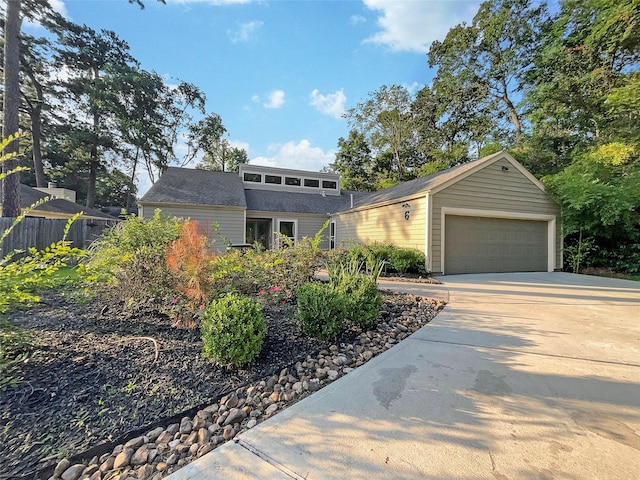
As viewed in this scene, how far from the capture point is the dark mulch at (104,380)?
67.4 inches

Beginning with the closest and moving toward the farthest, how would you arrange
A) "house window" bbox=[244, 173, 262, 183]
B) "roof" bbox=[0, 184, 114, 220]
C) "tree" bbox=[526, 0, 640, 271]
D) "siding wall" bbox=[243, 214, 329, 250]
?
"tree" bbox=[526, 0, 640, 271]
"roof" bbox=[0, 184, 114, 220]
"siding wall" bbox=[243, 214, 329, 250]
"house window" bbox=[244, 173, 262, 183]

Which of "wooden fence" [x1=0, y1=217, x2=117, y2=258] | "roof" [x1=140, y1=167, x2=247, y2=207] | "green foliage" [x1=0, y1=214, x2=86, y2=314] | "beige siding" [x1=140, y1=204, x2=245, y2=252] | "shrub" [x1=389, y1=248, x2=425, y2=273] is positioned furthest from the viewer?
"roof" [x1=140, y1=167, x2=247, y2=207]

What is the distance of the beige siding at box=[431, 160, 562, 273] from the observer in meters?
8.91

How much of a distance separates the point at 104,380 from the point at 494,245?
11.1 m

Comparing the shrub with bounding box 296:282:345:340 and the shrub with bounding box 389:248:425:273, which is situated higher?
the shrub with bounding box 389:248:425:273

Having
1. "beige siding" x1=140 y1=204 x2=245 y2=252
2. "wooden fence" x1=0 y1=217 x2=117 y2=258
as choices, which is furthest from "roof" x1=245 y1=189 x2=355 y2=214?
"wooden fence" x1=0 y1=217 x2=117 y2=258

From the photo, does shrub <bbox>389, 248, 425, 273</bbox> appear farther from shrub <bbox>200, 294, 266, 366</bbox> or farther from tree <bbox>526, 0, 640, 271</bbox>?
shrub <bbox>200, 294, 266, 366</bbox>

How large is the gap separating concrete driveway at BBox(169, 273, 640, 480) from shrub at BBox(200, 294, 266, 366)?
726 mm

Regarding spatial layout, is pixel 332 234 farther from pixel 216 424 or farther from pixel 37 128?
pixel 37 128

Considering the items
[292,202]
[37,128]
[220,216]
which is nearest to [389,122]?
[292,202]

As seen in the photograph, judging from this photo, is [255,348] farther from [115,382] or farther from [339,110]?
[339,110]

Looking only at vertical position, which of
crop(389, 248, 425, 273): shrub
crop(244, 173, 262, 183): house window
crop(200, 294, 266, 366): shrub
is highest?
crop(244, 173, 262, 183): house window

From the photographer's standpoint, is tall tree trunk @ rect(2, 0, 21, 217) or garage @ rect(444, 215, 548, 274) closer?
tall tree trunk @ rect(2, 0, 21, 217)

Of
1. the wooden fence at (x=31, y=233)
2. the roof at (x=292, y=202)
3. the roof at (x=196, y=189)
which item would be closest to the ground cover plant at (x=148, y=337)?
the wooden fence at (x=31, y=233)
